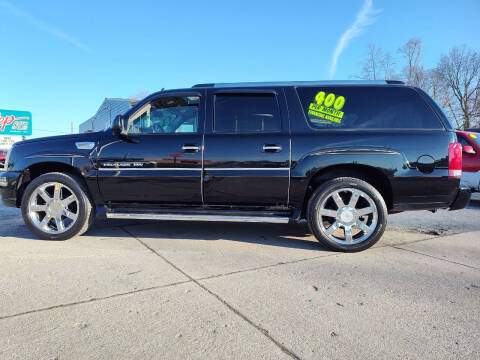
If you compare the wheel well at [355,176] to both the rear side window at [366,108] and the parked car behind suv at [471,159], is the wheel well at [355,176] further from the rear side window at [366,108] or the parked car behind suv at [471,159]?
the parked car behind suv at [471,159]

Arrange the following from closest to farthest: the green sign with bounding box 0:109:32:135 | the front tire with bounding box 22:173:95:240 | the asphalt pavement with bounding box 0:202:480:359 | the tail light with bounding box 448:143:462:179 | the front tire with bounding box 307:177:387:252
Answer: the asphalt pavement with bounding box 0:202:480:359 < the tail light with bounding box 448:143:462:179 < the front tire with bounding box 307:177:387:252 < the front tire with bounding box 22:173:95:240 < the green sign with bounding box 0:109:32:135

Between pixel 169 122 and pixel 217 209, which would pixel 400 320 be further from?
pixel 169 122

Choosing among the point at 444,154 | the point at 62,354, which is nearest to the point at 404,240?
the point at 444,154

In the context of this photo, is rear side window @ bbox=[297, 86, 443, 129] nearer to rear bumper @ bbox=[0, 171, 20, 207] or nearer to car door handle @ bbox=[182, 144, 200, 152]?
car door handle @ bbox=[182, 144, 200, 152]

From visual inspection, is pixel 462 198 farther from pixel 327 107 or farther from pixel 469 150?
pixel 469 150

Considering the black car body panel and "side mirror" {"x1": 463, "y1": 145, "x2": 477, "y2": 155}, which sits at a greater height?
"side mirror" {"x1": 463, "y1": 145, "x2": 477, "y2": 155}

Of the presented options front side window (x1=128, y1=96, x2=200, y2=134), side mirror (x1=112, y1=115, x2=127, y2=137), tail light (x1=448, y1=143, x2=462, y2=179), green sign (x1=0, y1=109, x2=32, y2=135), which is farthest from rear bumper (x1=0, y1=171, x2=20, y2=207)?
green sign (x1=0, y1=109, x2=32, y2=135)

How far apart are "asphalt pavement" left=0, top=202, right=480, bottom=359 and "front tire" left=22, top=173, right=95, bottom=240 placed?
0.19 metres

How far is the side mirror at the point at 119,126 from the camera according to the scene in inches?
138

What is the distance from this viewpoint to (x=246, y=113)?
11.8ft

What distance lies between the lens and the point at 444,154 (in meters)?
3.21

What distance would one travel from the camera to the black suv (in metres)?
3.29

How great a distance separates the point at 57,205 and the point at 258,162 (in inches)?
94.5

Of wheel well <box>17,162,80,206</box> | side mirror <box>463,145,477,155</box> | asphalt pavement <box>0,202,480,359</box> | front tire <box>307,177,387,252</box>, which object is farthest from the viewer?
side mirror <box>463,145,477,155</box>
